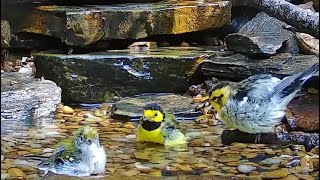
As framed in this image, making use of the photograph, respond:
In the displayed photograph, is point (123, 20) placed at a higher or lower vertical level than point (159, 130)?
higher

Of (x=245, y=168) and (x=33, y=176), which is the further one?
(x=245, y=168)

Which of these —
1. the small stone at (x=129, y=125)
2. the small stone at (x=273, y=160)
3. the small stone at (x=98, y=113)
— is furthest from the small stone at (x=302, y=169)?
the small stone at (x=98, y=113)

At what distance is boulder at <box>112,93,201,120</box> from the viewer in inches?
102

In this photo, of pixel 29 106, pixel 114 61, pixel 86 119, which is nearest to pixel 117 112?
pixel 86 119

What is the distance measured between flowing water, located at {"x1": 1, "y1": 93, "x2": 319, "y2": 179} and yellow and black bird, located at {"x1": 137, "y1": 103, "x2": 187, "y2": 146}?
0.11ft

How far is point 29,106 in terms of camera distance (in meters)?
2.72

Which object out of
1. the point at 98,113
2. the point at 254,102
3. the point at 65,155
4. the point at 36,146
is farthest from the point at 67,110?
the point at 254,102

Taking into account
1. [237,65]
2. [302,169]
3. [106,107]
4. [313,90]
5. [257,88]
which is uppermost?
[313,90]

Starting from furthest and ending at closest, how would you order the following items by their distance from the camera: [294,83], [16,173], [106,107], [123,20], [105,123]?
[123,20] < [106,107] < [105,123] < [16,173] < [294,83]

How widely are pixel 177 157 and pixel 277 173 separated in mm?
358

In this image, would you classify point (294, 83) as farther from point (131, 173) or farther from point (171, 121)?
point (171, 121)

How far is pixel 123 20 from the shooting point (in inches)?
131

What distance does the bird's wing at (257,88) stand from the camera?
148 cm

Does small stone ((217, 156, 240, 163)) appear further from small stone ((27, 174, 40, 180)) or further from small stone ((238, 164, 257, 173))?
small stone ((27, 174, 40, 180))
